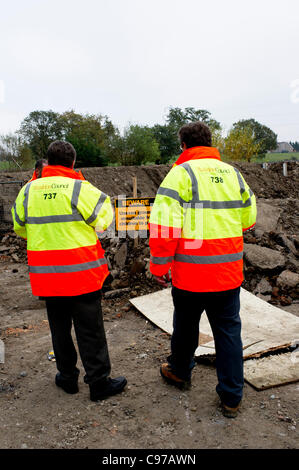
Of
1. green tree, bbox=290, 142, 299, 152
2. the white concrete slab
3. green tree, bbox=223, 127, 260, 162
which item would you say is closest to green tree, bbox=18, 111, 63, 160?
green tree, bbox=223, 127, 260, 162

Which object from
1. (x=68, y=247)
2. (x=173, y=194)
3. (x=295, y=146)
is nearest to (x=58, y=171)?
(x=68, y=247)

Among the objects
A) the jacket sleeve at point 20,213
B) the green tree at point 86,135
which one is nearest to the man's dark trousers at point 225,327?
the jacket sleeve at point 20,213

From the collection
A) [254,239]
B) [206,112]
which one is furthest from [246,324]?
[206,112]

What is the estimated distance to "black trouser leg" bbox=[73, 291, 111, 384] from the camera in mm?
2998

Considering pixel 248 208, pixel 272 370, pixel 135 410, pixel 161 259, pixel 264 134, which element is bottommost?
pixel 135 410

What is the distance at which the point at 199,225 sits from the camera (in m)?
2.69

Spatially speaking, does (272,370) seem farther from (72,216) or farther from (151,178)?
(151,178)

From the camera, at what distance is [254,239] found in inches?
286

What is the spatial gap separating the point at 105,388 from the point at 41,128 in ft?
107

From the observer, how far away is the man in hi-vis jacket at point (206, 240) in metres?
2.67

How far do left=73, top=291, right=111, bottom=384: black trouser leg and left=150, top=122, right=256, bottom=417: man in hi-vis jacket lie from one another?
630 millimetres

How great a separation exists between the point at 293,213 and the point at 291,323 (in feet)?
20.9

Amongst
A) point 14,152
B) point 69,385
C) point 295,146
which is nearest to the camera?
point 69,385

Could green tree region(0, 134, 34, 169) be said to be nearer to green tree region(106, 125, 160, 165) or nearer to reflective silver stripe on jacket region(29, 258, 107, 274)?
green tree region(106, 125, 160, 165)
